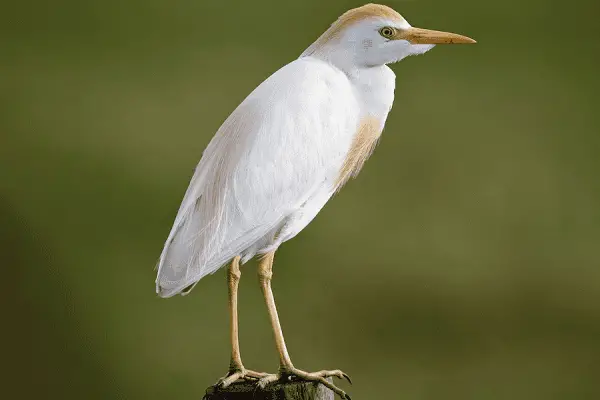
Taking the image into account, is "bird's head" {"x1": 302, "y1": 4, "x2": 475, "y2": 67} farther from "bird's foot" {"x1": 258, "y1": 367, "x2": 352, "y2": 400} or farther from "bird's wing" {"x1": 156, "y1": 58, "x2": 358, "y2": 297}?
"bird's foot" {"x1": 258, "y1": 367, "x2": 352, "y2": 400}

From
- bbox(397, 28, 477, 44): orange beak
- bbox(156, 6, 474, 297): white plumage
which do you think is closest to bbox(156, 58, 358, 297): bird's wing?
A: bbox(156, 6, 474, 297): white plumage

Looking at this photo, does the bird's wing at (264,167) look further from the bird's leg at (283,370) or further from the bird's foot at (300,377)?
the bird's foot at (300,377)

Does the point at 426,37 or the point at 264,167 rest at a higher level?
the point at 426,37

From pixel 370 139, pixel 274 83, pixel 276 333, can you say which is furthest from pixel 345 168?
pixel 276 333

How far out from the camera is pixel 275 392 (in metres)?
1.13

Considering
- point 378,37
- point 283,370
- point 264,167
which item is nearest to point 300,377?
point 283,370

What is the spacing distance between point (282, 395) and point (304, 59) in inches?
19.9

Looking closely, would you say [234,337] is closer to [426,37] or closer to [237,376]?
[237,376]

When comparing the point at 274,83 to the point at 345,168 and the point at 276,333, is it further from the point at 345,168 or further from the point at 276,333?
the point at 276,333

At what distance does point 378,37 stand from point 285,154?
8.8 inches

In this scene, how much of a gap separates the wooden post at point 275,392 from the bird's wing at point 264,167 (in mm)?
161

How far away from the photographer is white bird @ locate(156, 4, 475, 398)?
1.17 metres

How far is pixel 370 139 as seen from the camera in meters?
1.25

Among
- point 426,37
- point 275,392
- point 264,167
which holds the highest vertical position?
point 426,37
